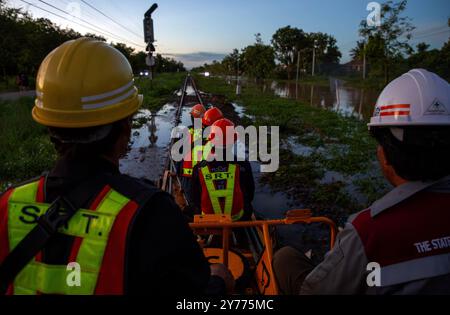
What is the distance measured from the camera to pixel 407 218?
4.61 feet

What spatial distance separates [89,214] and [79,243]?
105mm

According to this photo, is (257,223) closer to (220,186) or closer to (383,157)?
(220,186)

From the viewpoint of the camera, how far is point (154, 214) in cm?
121

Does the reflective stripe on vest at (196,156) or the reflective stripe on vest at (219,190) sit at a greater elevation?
the reflective stripe on vest at (196,156)

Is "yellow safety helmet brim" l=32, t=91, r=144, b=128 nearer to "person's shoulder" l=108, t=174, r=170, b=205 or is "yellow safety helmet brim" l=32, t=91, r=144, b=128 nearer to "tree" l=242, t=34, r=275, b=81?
"person's shoulder" l=108, t=174, r=170, b=205

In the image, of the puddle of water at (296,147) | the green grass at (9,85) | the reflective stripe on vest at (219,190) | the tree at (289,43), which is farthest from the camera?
the tree at (289,43)

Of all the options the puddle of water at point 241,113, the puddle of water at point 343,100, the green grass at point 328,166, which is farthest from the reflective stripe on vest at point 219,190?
the puddle of water at point 343,100

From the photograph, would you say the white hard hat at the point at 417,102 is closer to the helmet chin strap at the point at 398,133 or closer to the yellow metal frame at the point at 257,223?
the helmet chin strap at the point at 398,133

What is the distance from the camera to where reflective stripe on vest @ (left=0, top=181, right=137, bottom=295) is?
1132mm

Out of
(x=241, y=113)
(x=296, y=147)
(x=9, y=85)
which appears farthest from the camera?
(x=9, y=85)

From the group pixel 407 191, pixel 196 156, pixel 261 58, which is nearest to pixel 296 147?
pixel 196 156

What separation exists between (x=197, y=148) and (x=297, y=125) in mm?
10643

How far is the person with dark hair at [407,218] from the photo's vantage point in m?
1.38

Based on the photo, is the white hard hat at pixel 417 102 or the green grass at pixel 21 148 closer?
the white hard hat at pixel 417 102
